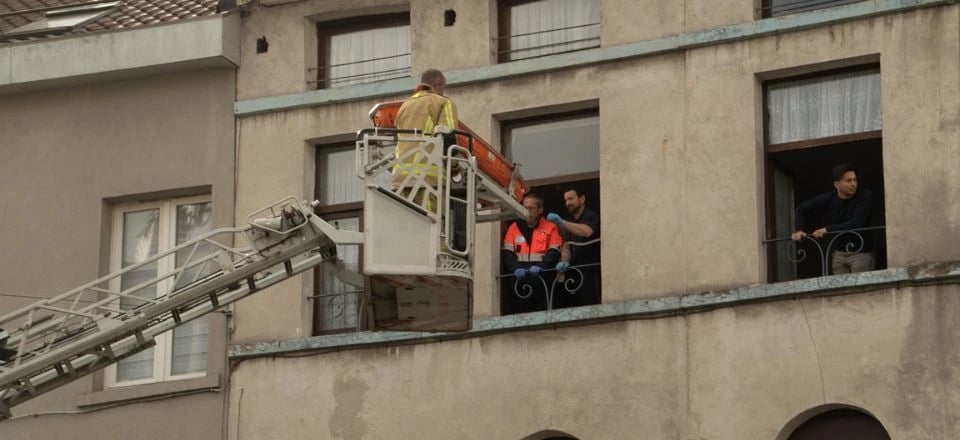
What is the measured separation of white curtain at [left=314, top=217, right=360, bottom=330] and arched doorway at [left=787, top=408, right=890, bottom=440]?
5.59 metres

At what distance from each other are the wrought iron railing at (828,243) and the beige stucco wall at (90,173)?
21.6 feet

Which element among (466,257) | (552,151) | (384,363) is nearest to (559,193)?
(552,151)

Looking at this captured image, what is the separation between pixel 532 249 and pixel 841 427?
163 inches

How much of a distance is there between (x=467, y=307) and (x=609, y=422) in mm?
2828

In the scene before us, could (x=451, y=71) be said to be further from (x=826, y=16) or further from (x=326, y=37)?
(x=826, y=16)

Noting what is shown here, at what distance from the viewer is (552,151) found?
27984 mm

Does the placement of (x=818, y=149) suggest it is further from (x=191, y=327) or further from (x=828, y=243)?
(x=191, y=327)

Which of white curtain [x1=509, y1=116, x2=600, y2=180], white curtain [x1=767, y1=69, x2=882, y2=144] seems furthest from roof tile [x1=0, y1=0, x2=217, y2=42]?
white curtain [x1=767, y1=69, x2=882, y2=144]

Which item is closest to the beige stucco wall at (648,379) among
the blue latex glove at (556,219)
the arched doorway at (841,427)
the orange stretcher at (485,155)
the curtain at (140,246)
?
the arched doorway at (841,427)

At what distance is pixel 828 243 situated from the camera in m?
26.2

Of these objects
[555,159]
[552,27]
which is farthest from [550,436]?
[552,27]

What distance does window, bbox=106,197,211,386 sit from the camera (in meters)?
29.3

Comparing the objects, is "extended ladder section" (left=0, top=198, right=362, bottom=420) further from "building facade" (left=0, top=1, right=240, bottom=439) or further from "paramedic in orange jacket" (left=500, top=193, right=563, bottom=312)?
"building facade" (left=0, top=1, right=240, bottom=439)

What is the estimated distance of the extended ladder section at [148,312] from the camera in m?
24.2
